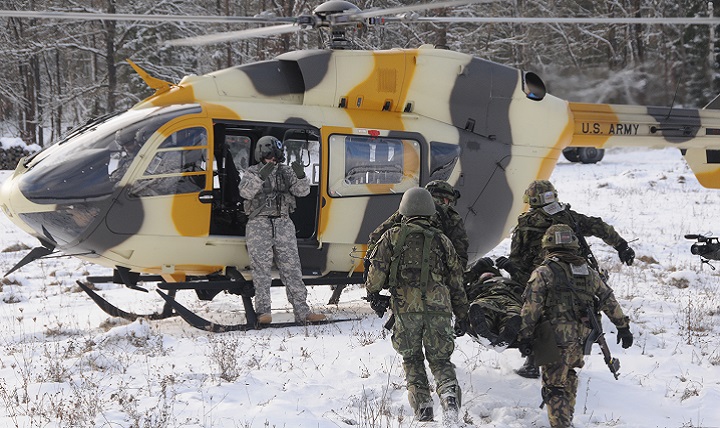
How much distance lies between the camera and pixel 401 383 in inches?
223

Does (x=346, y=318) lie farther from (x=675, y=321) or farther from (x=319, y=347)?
(x=675, y=321)

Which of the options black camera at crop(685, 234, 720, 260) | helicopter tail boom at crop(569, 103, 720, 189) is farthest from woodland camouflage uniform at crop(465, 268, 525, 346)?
helicopter tail boom at crop(569, 103, 720, 189)

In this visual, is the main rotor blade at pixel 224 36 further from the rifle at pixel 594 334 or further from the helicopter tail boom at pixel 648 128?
the rifle at pixel 594 334

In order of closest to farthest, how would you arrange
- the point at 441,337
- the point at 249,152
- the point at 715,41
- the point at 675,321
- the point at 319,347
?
1. the point at 441,337
2. the point at 319,347
3. the point at 675,321
4. the point at 249,152
5. the point at 715,41

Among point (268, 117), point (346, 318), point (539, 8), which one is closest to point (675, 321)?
point (346, 318)

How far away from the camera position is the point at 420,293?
16.4ft

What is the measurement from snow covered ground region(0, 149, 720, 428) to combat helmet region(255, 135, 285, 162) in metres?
1.75

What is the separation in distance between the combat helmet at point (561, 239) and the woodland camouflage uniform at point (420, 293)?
64cm

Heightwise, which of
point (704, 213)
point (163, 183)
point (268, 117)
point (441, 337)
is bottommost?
point (704, 213)

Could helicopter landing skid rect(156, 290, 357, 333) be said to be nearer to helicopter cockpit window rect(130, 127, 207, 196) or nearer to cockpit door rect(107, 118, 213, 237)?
cockpit door rect(107, 118, 213, 237)

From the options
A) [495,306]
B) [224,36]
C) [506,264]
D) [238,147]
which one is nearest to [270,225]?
[238,147]

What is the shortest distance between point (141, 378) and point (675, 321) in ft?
17.6

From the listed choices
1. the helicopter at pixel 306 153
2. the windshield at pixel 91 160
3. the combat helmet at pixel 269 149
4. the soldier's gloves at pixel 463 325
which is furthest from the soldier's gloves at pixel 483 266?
the windshield at pixel 91 160

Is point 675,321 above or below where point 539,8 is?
below
